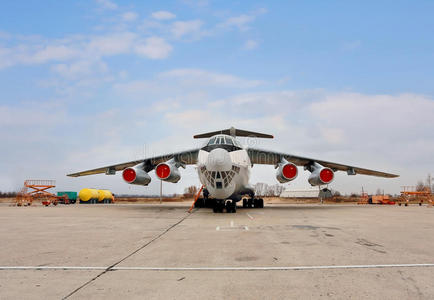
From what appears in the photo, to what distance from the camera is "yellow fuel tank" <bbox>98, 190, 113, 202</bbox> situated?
40778 millimetres

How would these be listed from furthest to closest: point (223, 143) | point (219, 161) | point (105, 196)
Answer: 1. point (105, 196)
2. point (223, 143)
3. point (219, 161)

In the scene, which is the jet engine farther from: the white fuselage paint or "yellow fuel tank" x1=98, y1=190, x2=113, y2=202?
"yellow fuel tank" x1=98, y1=190, x2=113, y2=202

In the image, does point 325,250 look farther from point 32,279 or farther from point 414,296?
point 32,279

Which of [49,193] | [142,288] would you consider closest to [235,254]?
[142,288]

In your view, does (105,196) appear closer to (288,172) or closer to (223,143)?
(288,172)

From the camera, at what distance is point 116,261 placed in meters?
4.66

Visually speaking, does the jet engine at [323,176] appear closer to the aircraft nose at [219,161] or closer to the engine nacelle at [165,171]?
the aircraft nose at [219,161]

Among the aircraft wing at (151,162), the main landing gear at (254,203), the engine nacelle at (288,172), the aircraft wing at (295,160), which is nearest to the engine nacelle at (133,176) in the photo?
the aircraft wing at (151,162)

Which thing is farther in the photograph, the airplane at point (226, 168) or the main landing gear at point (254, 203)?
the main landing gear at point (254, 203)

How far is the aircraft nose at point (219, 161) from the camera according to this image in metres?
12.6

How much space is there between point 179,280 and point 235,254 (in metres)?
1.71

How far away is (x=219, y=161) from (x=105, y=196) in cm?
3425

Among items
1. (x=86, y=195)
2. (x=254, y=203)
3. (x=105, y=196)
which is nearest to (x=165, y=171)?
(x=254, y=203)

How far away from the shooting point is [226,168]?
12.8 metres
